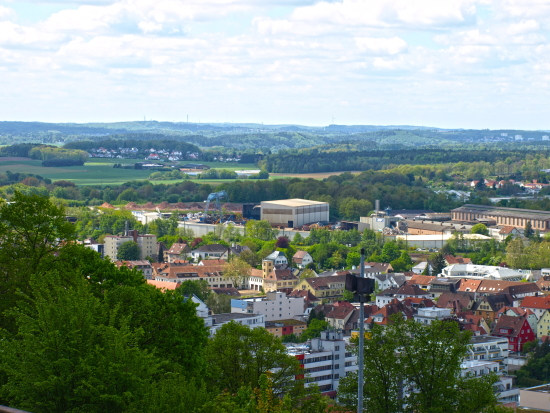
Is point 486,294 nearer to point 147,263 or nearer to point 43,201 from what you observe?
point 147,263

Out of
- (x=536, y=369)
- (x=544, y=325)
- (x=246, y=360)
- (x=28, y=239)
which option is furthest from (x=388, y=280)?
(x=28, y=239)

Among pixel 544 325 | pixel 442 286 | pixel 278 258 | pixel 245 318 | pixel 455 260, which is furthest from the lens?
pixel 455 260

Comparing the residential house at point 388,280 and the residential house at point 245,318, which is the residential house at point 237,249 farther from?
the residential house at point 245,318

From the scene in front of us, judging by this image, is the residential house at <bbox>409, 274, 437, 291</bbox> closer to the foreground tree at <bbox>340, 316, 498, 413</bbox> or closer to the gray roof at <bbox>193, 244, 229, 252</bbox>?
the gray roof at <bbox>193, 244, 229, 252</bbox>

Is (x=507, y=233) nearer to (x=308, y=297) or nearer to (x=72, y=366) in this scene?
(x=308, y=297)

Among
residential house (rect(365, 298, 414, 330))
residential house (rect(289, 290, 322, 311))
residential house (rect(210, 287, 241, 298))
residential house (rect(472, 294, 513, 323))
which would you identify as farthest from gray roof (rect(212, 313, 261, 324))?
residential house (rect(472, 294, 513, 323))
